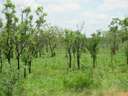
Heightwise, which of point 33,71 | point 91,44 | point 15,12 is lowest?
point 33,71

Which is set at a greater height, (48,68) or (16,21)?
(16,21)

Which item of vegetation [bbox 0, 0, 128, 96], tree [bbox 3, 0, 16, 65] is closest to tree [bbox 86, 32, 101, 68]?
vegetation [bbox 0, 0, 128, 96]

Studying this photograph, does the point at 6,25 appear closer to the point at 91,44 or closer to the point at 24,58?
the point at 24,58

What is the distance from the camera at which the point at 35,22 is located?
4809cm

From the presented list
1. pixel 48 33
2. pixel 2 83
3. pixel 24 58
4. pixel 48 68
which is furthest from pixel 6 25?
pixel 48 33

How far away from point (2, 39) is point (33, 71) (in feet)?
27.0

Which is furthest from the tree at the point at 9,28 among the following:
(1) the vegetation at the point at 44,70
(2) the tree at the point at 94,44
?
(2) the tree at the point at 94,44

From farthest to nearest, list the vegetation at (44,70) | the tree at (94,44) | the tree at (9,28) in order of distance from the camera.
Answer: the tree at (94,44), the tree at (9,28), the vegetation at (44,70)

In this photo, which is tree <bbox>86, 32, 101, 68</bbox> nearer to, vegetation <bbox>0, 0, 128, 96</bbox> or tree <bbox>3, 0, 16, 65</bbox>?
vegetation <bbox>0, 0, 128, 96</bbox>

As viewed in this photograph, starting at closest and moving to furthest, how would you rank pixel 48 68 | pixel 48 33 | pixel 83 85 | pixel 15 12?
pixel 83 85, pixel 15 12, pixel 48 68, pixel 48 33

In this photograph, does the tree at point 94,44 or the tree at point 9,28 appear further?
the tree at point 94,44

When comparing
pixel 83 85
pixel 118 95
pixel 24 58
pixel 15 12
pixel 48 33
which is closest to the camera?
pixel 118 95

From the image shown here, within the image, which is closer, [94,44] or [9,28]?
[9,28]

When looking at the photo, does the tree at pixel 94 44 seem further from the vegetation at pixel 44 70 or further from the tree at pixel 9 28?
the tree at pixel 9 28
